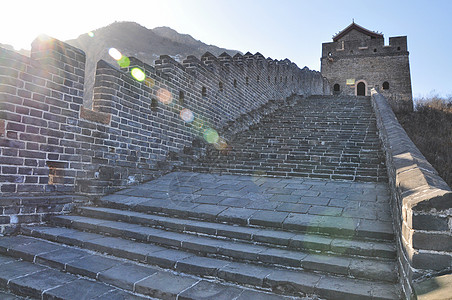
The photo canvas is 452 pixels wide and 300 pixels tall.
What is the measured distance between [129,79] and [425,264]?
18.0 feet

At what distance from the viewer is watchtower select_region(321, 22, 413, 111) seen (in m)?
27.1

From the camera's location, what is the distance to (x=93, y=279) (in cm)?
289

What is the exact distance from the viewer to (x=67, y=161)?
475 centimetres

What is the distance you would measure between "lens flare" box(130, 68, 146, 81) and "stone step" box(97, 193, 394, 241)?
97.3 inches

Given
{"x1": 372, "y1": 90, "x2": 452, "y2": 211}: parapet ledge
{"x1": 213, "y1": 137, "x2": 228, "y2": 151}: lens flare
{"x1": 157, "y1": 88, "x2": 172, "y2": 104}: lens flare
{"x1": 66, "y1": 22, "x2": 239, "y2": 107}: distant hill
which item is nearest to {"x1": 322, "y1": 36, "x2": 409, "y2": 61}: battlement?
{"x1": 66, "y1": 22, "x2": 239, "y2": 107}: distant hill

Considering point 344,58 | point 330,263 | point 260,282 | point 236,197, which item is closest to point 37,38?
point 236,197

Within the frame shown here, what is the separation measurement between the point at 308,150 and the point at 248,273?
504 centimetres

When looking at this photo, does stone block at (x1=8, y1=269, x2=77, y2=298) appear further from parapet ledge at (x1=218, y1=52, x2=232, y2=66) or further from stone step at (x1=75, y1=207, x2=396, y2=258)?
parapet ledge at (x1=218, y1=52, x2=232, y2=66)

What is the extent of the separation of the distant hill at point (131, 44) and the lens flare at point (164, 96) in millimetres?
26539

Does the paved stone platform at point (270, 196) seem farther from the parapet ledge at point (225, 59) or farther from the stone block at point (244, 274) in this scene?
the parapet ledge at point (225, 59)

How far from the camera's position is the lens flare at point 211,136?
27.8 feet

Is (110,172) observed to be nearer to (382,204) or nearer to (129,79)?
(129,79)

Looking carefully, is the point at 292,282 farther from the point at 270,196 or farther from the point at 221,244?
the point at 270,196

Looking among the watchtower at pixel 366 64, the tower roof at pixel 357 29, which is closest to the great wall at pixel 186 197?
the watchtower at pixel 366 64
